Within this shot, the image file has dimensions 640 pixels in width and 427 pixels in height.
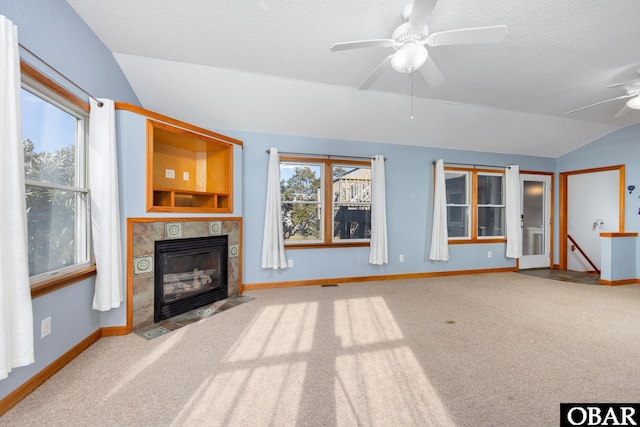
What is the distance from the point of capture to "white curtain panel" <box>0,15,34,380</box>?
1355mm

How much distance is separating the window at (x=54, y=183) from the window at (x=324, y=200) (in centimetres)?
248

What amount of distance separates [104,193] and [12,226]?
1.05 m

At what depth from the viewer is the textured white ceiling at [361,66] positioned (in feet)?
7.25

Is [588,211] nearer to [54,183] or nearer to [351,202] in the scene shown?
[351,202]

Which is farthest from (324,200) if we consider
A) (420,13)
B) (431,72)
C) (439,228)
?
(420,13)

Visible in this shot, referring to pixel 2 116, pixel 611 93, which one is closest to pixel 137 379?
pixel 2 116

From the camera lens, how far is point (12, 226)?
141 centimetres

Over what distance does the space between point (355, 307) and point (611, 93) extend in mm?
4411

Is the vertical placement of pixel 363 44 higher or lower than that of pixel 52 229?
higher

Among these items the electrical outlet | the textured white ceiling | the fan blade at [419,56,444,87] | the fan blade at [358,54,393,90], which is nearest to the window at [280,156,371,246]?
the textured white ceiling

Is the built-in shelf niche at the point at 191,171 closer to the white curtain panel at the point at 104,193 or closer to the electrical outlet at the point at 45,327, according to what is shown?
the white curtain panel at the point at 104,193

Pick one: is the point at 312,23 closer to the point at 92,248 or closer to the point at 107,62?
the point at 107,62

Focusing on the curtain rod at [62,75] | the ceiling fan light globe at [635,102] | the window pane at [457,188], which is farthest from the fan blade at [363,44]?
the window pane at [457,188]

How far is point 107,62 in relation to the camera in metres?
2.70
